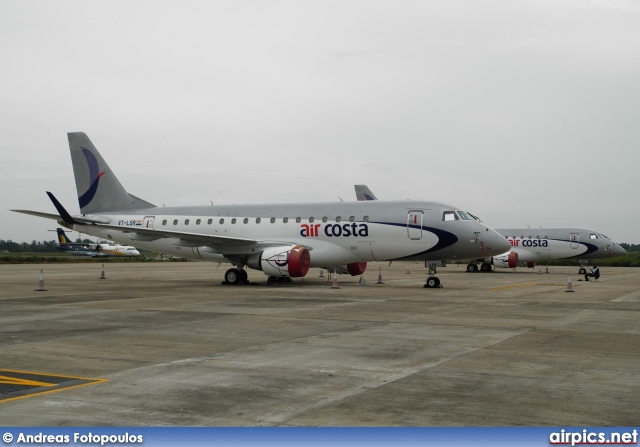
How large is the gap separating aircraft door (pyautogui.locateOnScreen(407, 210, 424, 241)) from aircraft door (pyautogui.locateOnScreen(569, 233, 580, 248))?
24313 millimetres

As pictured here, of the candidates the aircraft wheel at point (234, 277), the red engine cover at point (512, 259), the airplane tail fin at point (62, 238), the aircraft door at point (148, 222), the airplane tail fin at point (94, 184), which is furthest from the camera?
the airplane tail fin at point (62, 238)

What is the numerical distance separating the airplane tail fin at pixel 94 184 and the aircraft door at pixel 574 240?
28.8 meters

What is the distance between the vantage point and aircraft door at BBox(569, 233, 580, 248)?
4584cm

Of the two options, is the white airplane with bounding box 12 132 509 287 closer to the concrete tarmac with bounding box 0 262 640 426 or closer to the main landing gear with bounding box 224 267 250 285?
the main landing gear with bounding box 224 267 250 285

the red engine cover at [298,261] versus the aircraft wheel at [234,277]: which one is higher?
the red engine cover at [298,261]

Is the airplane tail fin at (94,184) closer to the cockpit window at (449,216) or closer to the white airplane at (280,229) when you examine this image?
the white airplane at (280,229)

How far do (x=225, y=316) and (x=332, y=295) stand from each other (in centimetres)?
700

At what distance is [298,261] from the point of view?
25312 mm

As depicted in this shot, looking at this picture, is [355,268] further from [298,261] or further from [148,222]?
[148,222]

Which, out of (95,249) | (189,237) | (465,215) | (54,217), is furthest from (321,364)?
(95,249)

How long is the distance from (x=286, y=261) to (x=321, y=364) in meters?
16.3

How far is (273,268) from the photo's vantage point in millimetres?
25750

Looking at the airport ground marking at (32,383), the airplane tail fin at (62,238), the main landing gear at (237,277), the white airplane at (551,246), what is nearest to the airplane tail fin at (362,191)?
the white airplane at (551,246)

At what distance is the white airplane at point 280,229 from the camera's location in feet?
83.2
